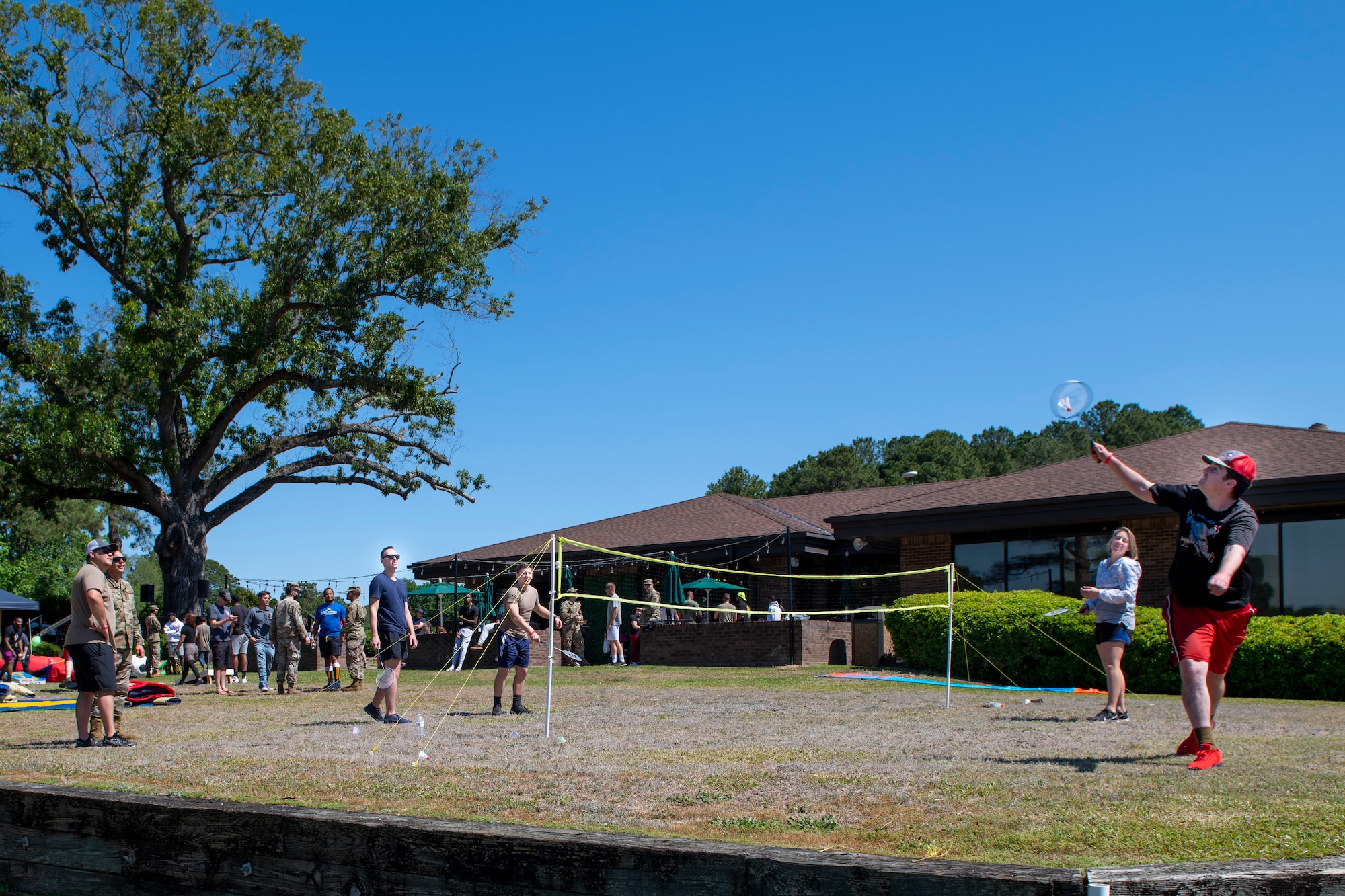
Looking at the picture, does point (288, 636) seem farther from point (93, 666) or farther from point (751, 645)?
point (751, 645)

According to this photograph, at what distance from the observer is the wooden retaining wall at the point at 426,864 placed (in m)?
3.77

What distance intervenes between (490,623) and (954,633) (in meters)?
13.5

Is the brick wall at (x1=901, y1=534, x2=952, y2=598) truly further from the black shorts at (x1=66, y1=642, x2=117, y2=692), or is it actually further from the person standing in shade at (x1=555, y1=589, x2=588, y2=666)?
the black shorts at (x1=66, y1=642, x2=117, y2=692)

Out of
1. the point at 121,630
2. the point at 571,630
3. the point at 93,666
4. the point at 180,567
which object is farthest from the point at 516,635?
the point at 180,567

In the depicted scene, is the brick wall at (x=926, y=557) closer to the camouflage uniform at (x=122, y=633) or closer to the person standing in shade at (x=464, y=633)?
the person standing in shade at (x=464, y=633)

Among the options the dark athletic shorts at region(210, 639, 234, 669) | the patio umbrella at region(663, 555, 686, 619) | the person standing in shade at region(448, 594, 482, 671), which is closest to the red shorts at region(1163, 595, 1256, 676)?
the dark athletic shorts at region(210, 639, 234, 669)

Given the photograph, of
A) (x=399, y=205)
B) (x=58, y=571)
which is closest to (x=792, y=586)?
(x=399, y=205)

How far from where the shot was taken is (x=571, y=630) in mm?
26172

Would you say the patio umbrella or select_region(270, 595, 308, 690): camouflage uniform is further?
the patio umbrella

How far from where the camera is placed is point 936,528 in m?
23.0

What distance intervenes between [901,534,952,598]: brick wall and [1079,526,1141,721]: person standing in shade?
12767 mm

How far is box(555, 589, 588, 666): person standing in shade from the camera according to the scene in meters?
26.0

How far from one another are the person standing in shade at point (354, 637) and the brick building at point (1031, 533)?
7.04 metres

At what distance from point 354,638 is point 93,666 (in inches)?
382
